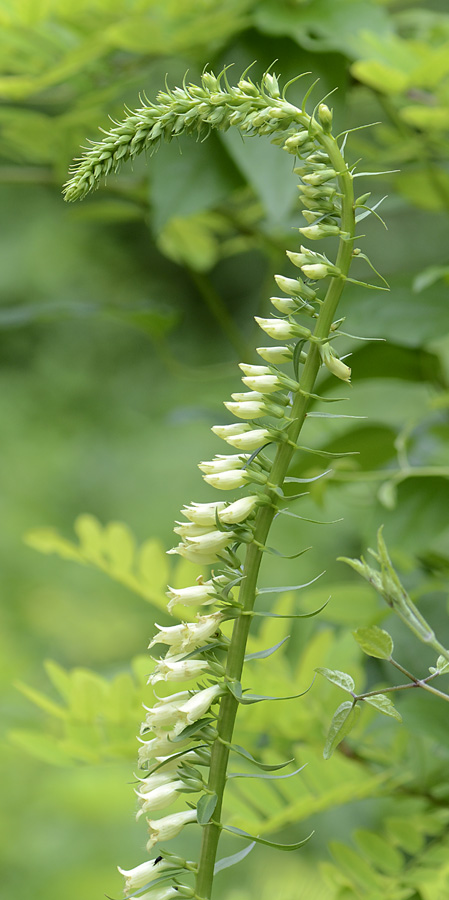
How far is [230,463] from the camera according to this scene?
176 millimetres

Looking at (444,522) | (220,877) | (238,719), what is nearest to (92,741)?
(238,719)

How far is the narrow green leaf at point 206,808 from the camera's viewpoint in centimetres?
15

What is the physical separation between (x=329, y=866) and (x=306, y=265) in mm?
230

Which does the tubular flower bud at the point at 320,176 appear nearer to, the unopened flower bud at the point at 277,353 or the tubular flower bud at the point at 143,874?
the unopened flower bud at the point at 277,353

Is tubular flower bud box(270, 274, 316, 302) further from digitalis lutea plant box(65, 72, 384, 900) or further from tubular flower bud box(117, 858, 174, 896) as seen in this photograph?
tubular flower bud box(117, 858, 174, 896)

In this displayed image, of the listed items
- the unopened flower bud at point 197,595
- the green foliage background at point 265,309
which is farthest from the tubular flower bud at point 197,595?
the green foliage background at point 265,309

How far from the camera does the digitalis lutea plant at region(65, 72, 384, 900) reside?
16 cm

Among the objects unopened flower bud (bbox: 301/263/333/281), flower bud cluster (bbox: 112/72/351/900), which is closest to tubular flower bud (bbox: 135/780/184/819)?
flower bud cluster (bbox: 112/72/351/900)

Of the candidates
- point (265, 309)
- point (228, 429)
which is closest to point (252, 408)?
point (228, 429)

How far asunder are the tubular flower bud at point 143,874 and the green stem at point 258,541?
2 cm

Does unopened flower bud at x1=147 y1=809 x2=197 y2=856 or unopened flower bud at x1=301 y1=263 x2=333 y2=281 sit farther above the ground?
unopened flower bud at x1=301 y1=263 x2=333 y2=281

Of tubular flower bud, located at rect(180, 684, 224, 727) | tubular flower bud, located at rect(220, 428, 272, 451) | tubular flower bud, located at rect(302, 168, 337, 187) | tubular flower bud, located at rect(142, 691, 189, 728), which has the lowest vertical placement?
tubular flower bud, located at rect(180, 684, 224, 727)

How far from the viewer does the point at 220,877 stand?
1.02 m

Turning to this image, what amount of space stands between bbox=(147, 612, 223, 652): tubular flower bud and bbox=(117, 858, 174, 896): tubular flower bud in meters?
0.03
